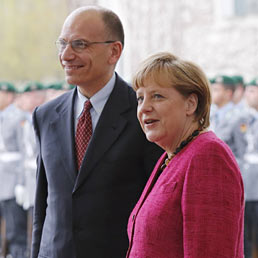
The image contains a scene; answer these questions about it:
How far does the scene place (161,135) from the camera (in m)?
1.66

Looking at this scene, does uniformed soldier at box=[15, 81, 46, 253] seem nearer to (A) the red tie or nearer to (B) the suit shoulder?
(B) the suit shoulder

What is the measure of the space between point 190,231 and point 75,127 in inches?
33.8

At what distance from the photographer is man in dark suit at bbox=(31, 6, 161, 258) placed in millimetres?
2045

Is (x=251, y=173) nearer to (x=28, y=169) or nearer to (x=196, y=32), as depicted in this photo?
(x=28, y=169)

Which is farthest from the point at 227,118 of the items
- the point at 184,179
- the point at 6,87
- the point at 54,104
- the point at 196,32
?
the point at 196,32

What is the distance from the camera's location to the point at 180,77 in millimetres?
1608

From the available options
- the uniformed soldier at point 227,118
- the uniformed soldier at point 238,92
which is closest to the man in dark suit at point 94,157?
the uniformed soldier at point 227,118

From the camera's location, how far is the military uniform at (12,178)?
6.22 m

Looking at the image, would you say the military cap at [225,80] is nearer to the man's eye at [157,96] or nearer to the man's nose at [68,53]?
the man's nose at [68,53]

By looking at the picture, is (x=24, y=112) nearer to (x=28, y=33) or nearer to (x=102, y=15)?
(x=102, y=15)

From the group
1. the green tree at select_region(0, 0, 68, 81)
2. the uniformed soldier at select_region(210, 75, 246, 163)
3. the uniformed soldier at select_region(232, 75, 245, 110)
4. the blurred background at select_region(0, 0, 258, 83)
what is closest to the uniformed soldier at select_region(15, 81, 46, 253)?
the uniformed soldier at select_region(210, 75, 246, 163)

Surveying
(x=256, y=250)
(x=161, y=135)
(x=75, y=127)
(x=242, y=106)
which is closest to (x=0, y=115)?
(x=242, y=106)

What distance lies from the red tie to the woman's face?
501 millimetres

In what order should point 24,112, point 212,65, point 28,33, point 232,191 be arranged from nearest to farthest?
point 232,191, point 24,112, point 212,65, point 28,33
